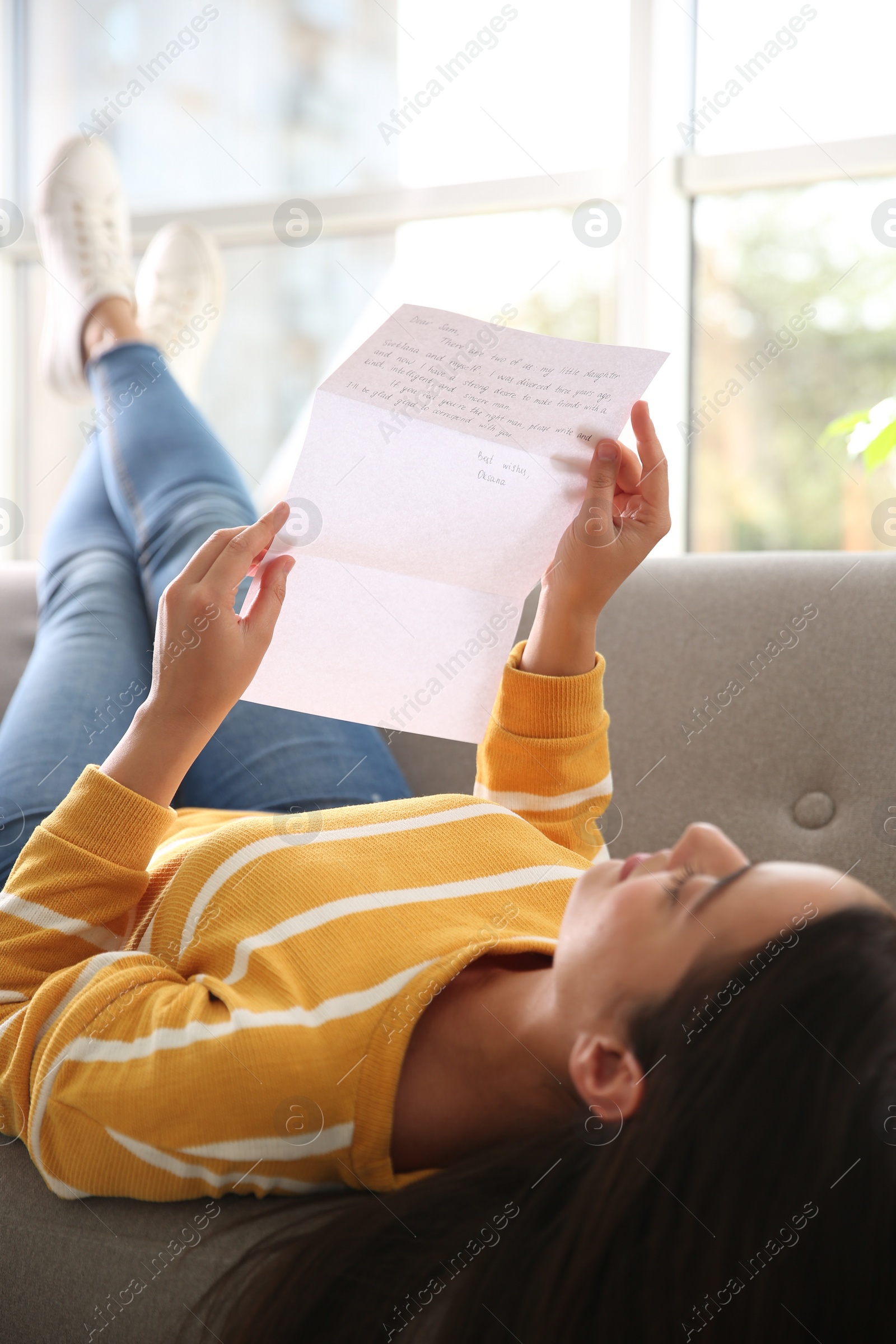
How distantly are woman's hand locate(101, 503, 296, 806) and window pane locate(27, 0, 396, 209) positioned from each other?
69.6 inches

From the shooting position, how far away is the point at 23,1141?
2.35 ft

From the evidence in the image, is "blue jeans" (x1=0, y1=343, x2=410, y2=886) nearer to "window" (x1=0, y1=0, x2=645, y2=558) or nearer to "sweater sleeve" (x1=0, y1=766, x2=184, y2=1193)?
"sweater sleeve" (x1=0, y1=766, x2=184, y2=1193)

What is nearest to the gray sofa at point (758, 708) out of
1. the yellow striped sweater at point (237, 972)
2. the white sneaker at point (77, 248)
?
the yellow striped sweater at point (237, 972)

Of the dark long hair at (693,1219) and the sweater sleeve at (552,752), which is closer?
the dark long hair at (693,1219)

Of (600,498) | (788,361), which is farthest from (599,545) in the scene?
(788,361)

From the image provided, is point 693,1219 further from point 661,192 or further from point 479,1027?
point 661,192

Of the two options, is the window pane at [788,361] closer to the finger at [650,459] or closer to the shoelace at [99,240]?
the shoelace at [99,240]

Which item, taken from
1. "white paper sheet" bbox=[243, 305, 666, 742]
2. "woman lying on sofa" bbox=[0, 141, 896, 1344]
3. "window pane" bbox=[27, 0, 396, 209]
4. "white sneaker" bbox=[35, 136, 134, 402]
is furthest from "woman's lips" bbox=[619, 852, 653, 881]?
"window pane" bbox=[27, 0, 396, 209]

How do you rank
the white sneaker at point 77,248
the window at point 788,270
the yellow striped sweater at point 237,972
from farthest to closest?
the window at point 788,270 → the white sneaker at point 77,248 → the yellow striped sweater at point 237,972

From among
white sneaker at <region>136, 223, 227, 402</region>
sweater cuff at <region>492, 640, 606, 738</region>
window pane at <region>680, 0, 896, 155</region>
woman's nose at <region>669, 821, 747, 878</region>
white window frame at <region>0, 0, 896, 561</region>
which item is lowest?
woman's nose at <region>669, 821, 747, 878</region>

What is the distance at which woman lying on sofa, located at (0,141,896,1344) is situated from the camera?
53cm

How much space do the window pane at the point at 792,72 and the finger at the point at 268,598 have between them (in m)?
1.59

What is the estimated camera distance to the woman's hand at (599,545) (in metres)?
0.83

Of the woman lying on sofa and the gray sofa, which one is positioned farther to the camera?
the gray sofa
